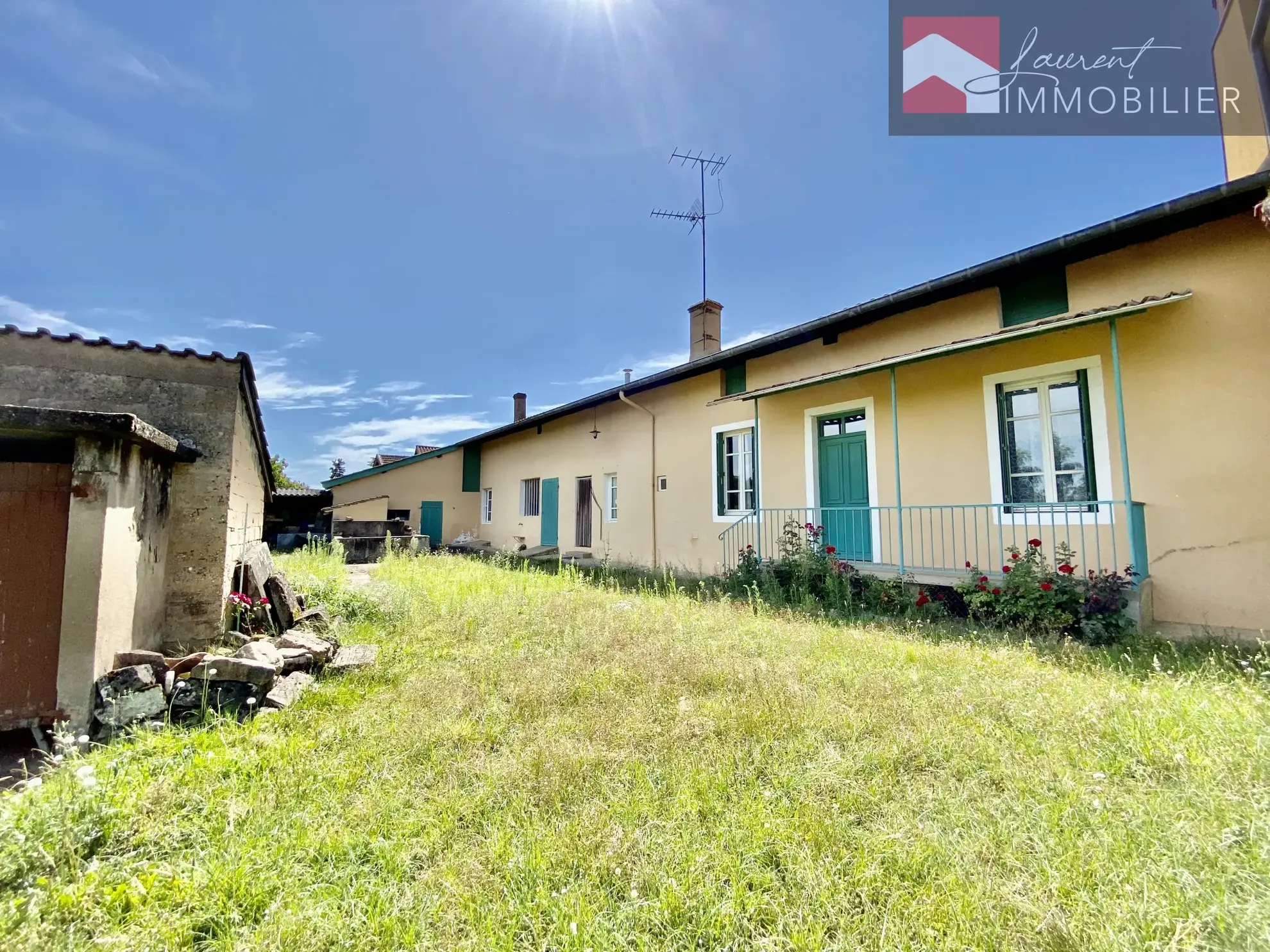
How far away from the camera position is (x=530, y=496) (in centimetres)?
1510

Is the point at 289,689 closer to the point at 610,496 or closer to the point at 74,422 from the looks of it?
the point at 74,422

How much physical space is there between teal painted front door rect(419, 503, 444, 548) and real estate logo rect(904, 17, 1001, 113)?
16200mm

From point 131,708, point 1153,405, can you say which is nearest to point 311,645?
point 131,708

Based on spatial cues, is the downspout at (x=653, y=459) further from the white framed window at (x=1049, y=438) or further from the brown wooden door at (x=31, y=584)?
the brown wooden door at (x=31, y=584)

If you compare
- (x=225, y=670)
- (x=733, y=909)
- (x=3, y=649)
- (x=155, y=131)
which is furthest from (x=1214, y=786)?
(x=155, y=131)

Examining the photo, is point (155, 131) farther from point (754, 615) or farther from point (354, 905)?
point (754, 615)

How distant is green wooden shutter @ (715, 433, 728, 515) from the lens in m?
8.98

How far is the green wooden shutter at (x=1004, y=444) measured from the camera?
5715mm

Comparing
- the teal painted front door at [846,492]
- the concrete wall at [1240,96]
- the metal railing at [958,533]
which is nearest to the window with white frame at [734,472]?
the metal railing at [958,533]

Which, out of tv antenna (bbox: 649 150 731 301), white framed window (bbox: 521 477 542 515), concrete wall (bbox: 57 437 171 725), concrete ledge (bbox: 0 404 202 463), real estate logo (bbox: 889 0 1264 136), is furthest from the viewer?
white framed window (bbox: 521 477 542 515)

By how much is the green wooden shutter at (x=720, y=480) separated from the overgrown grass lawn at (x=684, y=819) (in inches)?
220

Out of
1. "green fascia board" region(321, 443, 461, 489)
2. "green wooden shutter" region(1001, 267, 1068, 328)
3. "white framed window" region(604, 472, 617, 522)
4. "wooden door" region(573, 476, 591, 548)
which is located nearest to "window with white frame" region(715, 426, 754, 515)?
"white framed window" region(604, 472, 617, 522)

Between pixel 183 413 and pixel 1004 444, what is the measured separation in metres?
7.96

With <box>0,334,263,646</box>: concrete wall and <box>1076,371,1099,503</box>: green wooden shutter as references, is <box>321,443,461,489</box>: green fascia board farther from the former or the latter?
<box>1076,371,1099,503</box>: green wooden shutter
